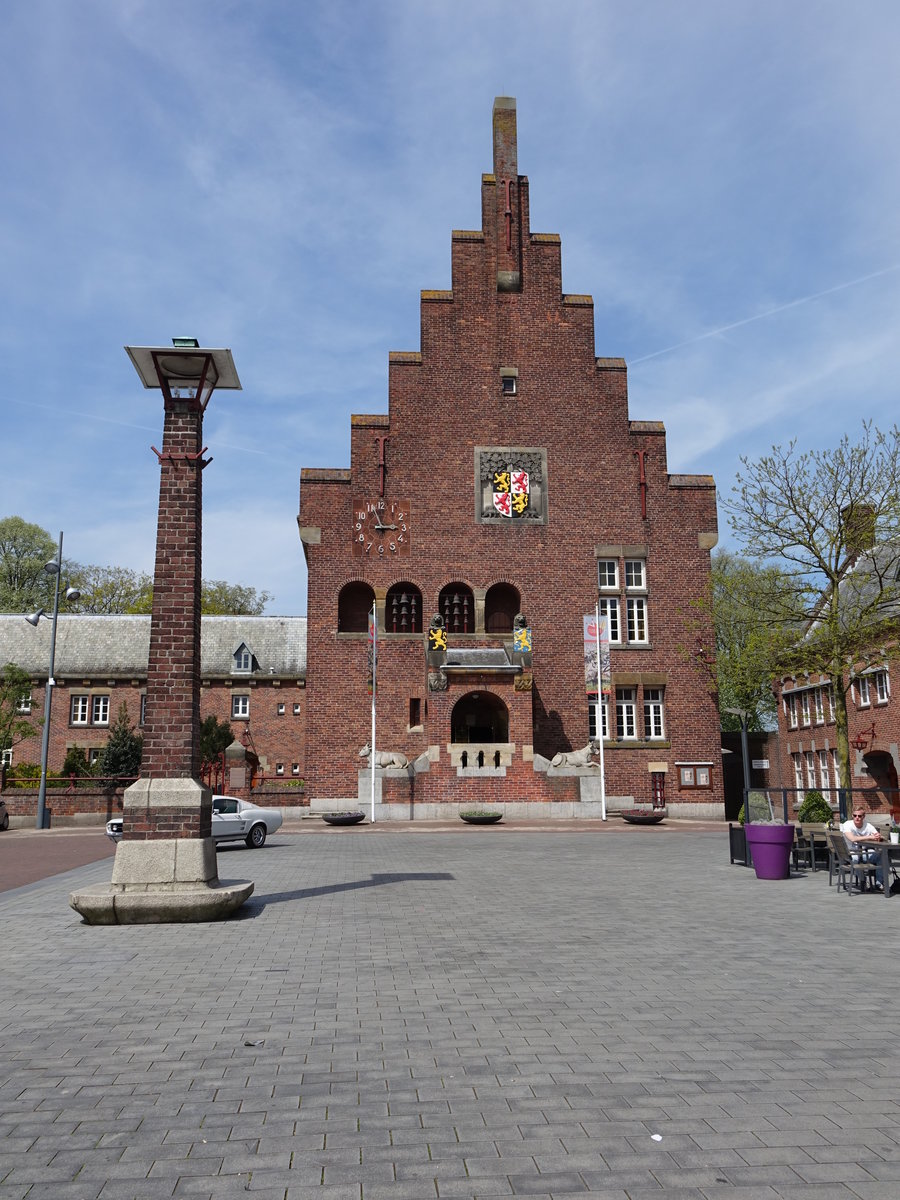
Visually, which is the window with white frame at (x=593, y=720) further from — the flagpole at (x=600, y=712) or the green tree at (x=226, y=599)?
the green tree at (x=226, y=599)

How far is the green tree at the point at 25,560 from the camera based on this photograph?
5858 centimetres

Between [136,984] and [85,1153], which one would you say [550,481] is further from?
[85,1153]

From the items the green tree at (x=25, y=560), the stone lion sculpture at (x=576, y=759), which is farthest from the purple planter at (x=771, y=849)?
the green tree at (x=25, y=560)

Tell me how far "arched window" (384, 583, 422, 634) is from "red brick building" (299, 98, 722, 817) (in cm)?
6

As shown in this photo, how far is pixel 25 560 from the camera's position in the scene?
2319 inches

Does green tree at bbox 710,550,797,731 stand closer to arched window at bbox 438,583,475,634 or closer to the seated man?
arched window at bbox 438,583,475,634

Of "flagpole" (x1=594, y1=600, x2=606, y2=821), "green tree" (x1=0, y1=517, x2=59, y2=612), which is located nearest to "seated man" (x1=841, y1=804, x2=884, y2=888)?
"flagpole" (x1=594, y1=600, x2=606, y2=821)

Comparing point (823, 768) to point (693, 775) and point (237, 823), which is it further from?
point (237, 823)

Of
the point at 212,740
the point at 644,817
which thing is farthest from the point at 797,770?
A: the point at 212,740

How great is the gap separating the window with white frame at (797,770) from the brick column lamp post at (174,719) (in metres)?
41.9

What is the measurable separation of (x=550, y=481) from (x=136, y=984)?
1162 inches

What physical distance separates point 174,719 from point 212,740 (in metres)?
30.3

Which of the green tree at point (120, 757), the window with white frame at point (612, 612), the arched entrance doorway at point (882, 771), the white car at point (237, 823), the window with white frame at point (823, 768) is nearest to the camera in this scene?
the white car at point (237, 823)

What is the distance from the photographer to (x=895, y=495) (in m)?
26.1
